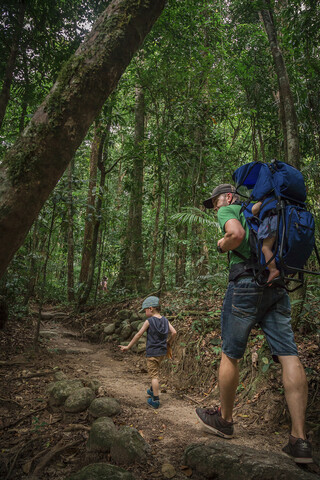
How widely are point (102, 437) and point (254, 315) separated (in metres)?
1.66

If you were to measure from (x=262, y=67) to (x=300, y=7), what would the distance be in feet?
12.8

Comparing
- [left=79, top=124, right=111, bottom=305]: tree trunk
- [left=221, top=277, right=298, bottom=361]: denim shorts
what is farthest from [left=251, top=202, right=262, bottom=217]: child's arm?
[left=79, top=124, right=111, bottom=305]: tree trunk

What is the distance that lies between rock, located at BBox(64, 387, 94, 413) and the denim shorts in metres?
1.72

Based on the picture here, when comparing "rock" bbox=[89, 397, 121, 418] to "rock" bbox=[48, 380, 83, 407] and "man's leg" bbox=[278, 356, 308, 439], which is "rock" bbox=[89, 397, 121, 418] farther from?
"man's leg" bbox=[278, 356, 308, 439]

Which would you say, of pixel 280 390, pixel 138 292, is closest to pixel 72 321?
pixel 138 292

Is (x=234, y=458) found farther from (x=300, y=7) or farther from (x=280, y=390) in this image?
(x=300, y=7)

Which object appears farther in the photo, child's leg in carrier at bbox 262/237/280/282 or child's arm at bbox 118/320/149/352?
child's arm at bbox 118/320/149/352

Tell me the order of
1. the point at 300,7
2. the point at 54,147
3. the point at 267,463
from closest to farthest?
1. the point at 267,463
2. the point at 54,147
3. the point at 300,7

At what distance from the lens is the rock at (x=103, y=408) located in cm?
305

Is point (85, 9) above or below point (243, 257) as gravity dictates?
above

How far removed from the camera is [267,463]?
1.96 m

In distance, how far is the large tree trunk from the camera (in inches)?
80.9

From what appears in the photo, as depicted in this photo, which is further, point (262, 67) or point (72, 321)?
point (72, 321)

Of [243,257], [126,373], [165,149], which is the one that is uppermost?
[165,149]
